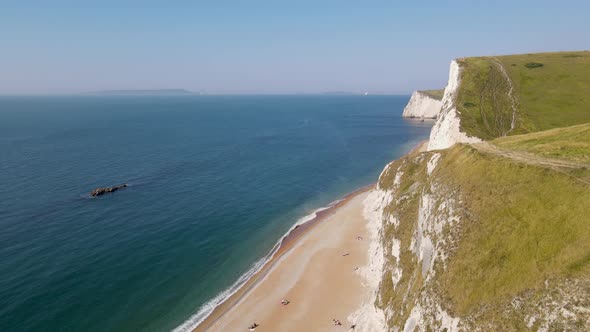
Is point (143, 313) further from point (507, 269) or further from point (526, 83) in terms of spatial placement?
point (526, 83)

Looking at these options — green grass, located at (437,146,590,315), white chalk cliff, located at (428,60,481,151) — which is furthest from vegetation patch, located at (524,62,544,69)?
green grass, located at (437,146,590,315)

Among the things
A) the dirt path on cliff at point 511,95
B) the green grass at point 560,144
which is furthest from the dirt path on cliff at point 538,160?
the dirt path on cliff at point 511,95

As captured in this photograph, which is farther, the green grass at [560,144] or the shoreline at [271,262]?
the shoreline at [271,262]

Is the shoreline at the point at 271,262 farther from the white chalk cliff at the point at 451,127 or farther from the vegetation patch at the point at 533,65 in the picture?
the vegetation patch at the point at 533,65

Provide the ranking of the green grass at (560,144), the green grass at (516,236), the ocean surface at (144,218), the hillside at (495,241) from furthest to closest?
the ocean surface at (144,218)
the green grass at (560,144)
the green grass at (516,236)
the hillside at (495,241)

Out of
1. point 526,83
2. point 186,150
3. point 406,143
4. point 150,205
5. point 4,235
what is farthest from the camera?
point 406,143

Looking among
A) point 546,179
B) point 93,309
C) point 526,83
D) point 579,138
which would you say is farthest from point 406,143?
point 93,309

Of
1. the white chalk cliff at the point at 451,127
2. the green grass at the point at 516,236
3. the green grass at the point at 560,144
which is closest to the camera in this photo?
the green grass at the point at 516,236
